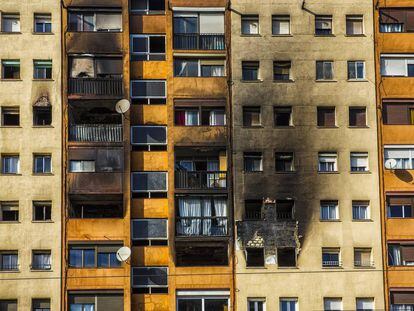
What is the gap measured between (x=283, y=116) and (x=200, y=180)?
6553 millimetres

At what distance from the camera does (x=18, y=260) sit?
171 feet

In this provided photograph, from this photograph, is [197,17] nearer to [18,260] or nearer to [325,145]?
[325,145]

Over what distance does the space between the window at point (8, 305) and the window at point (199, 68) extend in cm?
1668

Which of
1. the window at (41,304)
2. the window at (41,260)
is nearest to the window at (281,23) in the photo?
the window at (41,260)

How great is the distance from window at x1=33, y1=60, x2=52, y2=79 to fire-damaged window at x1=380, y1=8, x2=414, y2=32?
20977 millimetres

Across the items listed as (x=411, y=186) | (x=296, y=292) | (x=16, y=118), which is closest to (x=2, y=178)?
(x=16, y=118)

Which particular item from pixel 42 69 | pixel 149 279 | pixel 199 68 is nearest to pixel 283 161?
pixel 199 68

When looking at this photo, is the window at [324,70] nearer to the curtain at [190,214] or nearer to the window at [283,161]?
the window at [283,161]

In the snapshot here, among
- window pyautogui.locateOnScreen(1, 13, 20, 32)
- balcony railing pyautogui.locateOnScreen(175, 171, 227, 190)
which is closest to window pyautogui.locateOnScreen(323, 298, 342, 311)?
balcony railing pyautogui.locateOnScreen(175, 171, 227, 190)

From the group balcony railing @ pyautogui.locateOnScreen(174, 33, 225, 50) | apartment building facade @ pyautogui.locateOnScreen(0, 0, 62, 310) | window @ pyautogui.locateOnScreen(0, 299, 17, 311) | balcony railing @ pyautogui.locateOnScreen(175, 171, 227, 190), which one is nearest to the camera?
window @ pyautogui.locateOnScreen(0, 299, 17, 311)

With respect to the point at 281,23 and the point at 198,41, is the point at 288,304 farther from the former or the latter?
the point at 281,23

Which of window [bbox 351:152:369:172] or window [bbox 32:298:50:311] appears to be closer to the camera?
window [bbox 32:298:50:311]

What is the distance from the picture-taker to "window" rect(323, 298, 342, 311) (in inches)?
2069

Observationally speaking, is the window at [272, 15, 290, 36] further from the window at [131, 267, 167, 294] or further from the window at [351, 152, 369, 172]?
the window at [131, 267, 167, 294]
